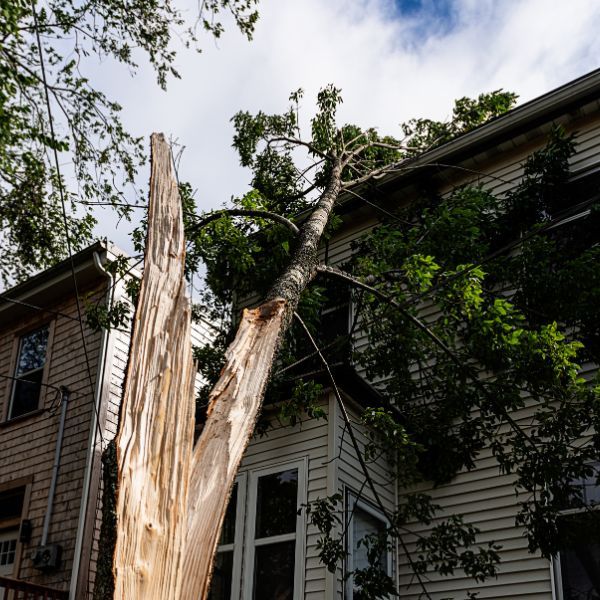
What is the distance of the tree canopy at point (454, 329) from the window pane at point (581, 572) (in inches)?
18.1

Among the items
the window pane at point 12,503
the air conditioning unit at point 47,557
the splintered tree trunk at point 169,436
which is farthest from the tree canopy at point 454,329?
the window pane at point 12,503

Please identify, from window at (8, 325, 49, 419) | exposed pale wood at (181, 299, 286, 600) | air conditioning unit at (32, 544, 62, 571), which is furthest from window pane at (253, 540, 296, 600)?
window at (8, 325, 49, 419)

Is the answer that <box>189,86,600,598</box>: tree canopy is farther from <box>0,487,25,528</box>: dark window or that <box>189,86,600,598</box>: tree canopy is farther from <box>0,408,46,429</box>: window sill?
<box>0,487,25,528</box>: dark window

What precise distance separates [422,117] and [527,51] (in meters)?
3.24

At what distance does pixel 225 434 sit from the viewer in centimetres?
314

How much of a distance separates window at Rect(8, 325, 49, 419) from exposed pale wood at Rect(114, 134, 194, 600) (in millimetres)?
9699

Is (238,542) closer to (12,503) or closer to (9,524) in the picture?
(9,524)

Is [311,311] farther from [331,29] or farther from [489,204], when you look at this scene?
[331,29]

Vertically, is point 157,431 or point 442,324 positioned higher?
point 442,324

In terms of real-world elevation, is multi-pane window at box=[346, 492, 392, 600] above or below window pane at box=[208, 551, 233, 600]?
above

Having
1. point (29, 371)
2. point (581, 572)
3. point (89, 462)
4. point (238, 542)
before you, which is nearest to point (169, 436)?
point (238, 542)

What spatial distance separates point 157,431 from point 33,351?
36.1ft

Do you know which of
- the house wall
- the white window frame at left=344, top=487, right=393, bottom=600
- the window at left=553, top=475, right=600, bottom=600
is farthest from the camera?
the house wall

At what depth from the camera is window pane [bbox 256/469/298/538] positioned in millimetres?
7977
